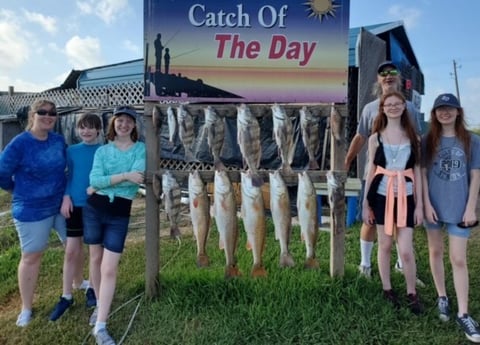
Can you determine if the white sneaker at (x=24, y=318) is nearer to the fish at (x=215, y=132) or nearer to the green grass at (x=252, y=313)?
the green grass at (x=252, y=313)

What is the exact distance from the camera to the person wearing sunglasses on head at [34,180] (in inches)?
117

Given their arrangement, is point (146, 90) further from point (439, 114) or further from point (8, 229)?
point (8, 229)

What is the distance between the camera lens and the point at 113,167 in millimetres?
2916

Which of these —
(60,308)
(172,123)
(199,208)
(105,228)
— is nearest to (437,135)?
(199,208)

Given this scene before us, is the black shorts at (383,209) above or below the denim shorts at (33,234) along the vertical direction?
above

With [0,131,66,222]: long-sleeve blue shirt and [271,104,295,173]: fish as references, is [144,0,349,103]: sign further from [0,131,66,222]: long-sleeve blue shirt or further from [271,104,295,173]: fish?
[0,131,66,222]: long-sleeve blue shirt

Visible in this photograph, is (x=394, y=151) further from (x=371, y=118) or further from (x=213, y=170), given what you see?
(x=213, y=170)

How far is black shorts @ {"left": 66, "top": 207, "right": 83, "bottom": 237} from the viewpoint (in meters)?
3.16

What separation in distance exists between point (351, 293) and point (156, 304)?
61.0 inches

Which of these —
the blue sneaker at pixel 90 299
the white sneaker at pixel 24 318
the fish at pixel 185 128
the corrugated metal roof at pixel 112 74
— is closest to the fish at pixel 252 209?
the fish at pixel 185 128

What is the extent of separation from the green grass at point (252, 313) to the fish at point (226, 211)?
0.44 meters

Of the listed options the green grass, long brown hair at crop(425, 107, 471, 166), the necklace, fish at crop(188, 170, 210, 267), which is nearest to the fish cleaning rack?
fish at crop(188, 170, 210, 267)

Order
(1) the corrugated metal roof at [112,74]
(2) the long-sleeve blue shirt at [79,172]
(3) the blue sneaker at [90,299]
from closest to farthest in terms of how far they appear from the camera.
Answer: (2) the long-sleeve blue shirt at [79,172], (3) the blue sneaker at [90,299], (1) the corrugated metal roof at [112,74]

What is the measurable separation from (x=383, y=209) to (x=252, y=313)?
4.06 ft
